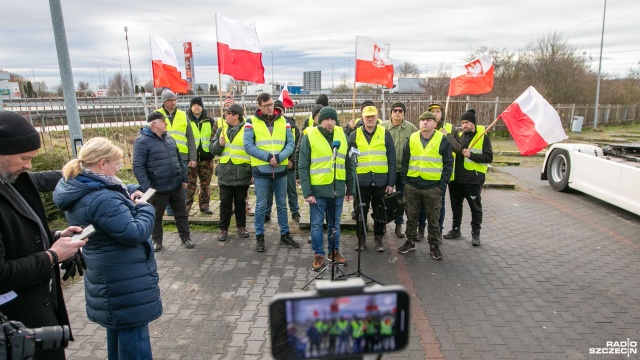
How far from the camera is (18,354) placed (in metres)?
1.85

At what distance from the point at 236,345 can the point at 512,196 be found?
7.76m

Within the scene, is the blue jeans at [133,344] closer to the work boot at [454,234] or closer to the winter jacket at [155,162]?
the winter jacket at [155,162]

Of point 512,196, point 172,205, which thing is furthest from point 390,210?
point 512,196

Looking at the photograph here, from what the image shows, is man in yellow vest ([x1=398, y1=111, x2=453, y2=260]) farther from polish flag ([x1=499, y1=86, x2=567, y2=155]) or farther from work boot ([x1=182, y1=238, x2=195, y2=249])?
work boot ([x1=182, y1=238, x2=195, y2=249])

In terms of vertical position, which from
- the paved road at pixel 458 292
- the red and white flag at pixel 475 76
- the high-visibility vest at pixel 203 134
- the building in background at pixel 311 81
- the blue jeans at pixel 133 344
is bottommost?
the paved road at pixel 458 292

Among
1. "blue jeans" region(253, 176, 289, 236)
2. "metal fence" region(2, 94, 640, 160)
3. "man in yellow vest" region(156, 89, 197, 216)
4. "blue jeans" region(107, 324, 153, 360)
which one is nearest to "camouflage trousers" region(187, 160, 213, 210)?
"man in yellow vest" region(156, 89, 197, 216)

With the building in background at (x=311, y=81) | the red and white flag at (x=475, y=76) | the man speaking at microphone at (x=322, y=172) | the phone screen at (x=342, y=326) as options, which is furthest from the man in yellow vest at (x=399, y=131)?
the building in background at (x=311, y=81)

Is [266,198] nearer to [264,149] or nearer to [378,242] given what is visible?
[264,149]

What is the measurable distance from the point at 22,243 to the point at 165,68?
5.93 meters

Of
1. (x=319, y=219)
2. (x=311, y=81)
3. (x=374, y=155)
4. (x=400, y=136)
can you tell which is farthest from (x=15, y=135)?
(x=311, y=81)

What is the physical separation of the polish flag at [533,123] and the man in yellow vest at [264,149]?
133 inches

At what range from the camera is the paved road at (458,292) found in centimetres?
364

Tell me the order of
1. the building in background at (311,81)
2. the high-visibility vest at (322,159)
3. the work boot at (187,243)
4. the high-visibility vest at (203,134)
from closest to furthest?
the high-visibility vest at (322,159), the work boot at (187,243), the high-visibility vest at (203,134), the building in background at (311,81)

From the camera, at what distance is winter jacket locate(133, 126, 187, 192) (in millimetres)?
5250
